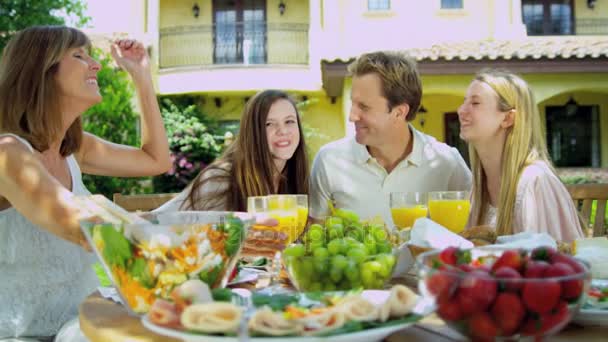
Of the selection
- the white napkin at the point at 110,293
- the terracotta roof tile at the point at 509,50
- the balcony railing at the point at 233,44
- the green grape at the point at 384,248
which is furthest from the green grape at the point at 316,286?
the balcony railing at the point at 233,44

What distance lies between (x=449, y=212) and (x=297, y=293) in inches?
38.3

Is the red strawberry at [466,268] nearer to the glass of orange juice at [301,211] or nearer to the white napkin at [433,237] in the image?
the white napkin at [433,237]

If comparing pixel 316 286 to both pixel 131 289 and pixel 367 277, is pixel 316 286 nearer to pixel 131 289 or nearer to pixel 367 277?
pixel 367 277

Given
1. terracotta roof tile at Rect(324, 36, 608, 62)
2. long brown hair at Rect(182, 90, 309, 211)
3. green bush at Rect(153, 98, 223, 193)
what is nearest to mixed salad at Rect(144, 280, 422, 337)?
long brown hair at Rect(182, 90, 309, 211)

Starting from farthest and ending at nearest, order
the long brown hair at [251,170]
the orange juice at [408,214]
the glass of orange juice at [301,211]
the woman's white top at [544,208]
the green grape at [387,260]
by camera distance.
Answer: the long brown hair at [251,170]
the woman's white top at [544,208]
the orange juice at [408,214]
the glass of orange juice at [301,211]
the green grape at [387,260]

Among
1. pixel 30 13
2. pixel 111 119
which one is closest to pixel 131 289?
pixel 111 119

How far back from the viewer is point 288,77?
44.9 feet

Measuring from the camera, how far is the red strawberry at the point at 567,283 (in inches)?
35.3

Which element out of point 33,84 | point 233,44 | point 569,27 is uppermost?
point 569,27

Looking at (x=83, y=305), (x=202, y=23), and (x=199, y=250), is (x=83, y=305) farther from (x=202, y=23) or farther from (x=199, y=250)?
(x=202, y=23)

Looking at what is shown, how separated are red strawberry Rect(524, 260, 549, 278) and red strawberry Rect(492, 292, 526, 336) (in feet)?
0.21

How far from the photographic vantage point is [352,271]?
50.3 inches

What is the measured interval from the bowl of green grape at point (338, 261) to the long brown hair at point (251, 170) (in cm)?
151

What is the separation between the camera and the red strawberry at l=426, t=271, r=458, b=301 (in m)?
0.91
